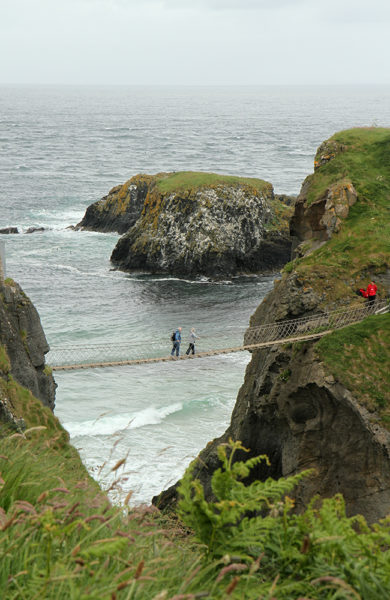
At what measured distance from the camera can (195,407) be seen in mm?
25812

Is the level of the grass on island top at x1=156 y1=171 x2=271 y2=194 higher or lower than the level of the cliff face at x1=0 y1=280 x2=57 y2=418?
higher

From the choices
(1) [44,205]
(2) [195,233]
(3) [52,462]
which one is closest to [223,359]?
(2) [195,233]

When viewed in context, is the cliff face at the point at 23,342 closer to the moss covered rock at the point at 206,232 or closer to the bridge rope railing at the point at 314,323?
the bridge rope railing at the point at 314,323

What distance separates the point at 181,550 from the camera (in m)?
5.03

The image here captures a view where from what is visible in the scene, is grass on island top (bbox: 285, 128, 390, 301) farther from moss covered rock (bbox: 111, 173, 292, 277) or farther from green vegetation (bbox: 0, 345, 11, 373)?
moss covered rock (bbox: 111, 173, 292, 277)

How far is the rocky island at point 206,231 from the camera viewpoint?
43969 mm

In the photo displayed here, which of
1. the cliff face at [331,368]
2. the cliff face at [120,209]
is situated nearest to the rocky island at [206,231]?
the cliff face at [120,209]

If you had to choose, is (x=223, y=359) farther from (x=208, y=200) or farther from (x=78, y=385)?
(x=208, y=200)

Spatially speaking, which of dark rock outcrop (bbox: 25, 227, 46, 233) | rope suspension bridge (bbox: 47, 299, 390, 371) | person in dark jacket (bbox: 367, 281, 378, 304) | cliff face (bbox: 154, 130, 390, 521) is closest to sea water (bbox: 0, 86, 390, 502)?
dark rock outcrop (bbox: 25, 227, 46, 233)

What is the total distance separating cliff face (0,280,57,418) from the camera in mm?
17062

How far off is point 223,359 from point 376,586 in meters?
27.2

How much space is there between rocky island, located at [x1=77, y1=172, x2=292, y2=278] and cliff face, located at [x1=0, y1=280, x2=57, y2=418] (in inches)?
994

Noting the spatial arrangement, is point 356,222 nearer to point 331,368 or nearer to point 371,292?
point 371,292

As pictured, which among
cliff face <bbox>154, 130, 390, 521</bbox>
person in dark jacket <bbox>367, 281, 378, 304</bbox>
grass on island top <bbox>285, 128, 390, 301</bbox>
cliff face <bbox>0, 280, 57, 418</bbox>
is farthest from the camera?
grass on island top <bbox>285, 128, 390, 301</bbox>
